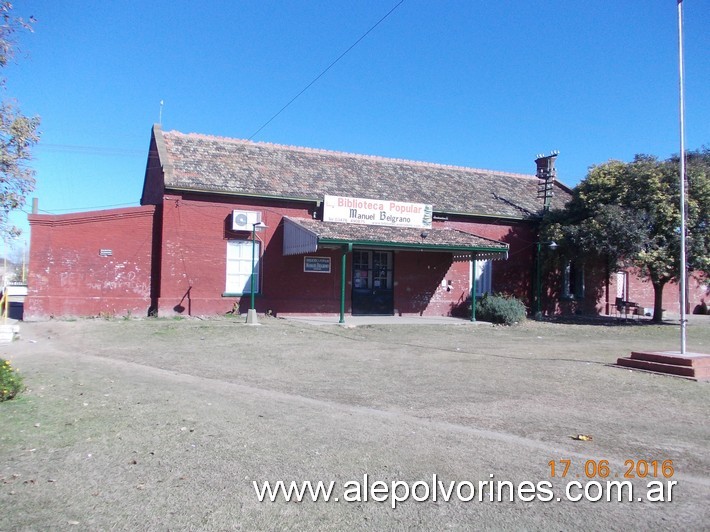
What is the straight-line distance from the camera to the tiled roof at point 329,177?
19.5 meters

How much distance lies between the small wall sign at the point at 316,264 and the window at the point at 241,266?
165 cm

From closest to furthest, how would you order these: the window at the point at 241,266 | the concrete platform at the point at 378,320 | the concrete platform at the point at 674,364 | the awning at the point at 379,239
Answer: the concrete platform at the point at 674,364, the awning at the point at 379,239, the concrete platform at the point at 378,320, the window at the point at 241,266

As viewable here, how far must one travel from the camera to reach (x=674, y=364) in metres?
10.0

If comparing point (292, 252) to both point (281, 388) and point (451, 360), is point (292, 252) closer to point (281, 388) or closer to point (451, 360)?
point (451, 360)

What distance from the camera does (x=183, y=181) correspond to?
1852 cm

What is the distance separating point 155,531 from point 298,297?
16350mm

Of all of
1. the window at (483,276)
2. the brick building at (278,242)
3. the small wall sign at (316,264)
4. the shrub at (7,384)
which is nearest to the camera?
the shrub at (7,384)

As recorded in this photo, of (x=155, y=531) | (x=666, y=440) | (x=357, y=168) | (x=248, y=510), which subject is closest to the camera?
(x=155, y=531)

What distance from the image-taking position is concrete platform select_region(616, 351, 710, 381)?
962cm

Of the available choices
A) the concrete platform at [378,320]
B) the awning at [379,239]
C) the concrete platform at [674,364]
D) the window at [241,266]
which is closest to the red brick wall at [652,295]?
the awning at [379,239]

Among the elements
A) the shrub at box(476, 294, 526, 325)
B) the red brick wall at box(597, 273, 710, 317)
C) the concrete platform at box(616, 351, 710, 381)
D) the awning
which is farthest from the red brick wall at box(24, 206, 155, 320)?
the red brick wall at box(597, 273, 710, 317)

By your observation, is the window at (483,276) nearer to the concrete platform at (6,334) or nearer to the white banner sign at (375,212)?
the white banner sign at (375,212)

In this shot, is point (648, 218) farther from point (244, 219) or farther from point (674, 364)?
point (244, 219)

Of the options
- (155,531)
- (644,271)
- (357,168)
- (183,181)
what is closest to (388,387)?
(155,531)
